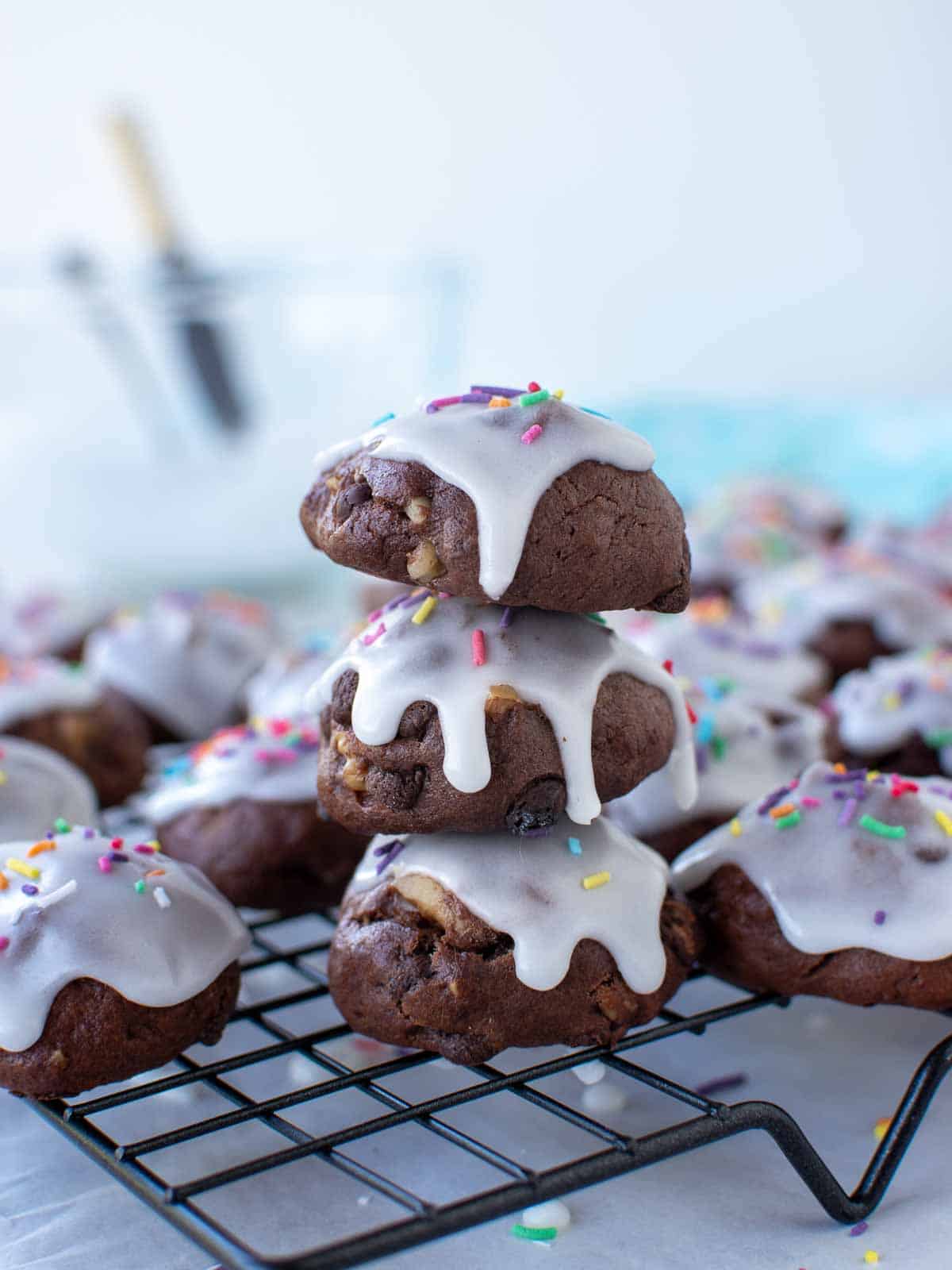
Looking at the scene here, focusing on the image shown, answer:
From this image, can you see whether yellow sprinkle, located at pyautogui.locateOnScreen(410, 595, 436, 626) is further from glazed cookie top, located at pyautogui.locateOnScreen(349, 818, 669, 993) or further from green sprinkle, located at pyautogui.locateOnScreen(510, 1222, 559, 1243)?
green sprinkle, located at pyautogui.locateOnScreen(510, 1222, 559, 1243)

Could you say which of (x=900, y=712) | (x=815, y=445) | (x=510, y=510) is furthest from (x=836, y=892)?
(x=815, y=445)

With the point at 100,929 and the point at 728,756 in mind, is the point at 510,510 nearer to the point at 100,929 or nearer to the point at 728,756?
the point at 100,929

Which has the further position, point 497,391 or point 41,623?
point 41,623

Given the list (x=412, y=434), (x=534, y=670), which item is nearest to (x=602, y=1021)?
(x=534, y=670)

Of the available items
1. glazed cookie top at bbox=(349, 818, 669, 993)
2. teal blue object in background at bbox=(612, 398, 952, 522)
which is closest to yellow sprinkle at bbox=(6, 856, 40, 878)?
glazed cookie top at bbox=(349, 818, 669, 993)

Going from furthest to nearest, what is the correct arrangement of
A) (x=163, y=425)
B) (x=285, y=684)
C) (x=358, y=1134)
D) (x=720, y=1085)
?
(x=163, y=425) → (x=285, y=684) → (x=720, y=1085) → (x=358, y=1134)

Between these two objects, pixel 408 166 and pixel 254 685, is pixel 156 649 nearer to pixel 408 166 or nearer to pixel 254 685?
pixel 254 685

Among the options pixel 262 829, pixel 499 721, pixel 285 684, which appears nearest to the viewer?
pixel 499 721

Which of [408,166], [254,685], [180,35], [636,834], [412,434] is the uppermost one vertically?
[180,35]
